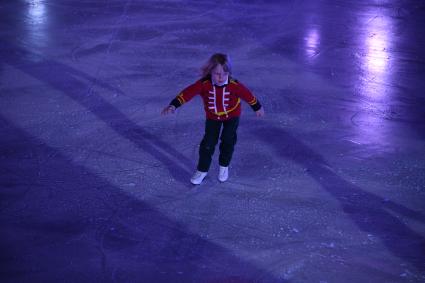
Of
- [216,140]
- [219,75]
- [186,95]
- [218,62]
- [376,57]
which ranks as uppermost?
[218,62]

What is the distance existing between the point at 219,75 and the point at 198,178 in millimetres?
1332

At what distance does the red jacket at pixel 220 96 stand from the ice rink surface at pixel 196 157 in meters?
0.90

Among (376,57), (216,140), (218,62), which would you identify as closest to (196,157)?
(216,140)

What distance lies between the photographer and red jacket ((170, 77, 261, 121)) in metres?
4.94

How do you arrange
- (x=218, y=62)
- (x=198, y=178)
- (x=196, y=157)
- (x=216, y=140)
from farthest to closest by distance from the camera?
1. (x=196, y=157)
2. (x=198, y=178)
3. (x=216, y=140)
4. (x=218, y=62)

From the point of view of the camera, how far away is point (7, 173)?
557 centimetres

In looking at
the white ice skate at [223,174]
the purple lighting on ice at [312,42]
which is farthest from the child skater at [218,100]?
the purple lighting on ice at [312,42]

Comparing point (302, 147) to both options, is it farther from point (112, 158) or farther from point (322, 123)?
point (112, 158)

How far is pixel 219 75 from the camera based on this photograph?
187 inches

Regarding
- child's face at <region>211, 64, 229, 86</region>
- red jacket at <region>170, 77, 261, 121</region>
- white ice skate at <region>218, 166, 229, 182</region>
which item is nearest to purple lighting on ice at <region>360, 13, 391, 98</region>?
white ice skate at <region>218, 166, 229, 182</region>

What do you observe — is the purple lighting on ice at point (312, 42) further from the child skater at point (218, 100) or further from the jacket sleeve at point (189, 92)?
the jacket sleeve at point (189, 92)

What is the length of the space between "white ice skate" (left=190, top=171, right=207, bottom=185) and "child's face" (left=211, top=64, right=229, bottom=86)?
1.18m

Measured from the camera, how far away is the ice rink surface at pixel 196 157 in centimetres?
439

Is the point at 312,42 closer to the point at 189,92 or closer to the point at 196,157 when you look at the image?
the point at 196,157
